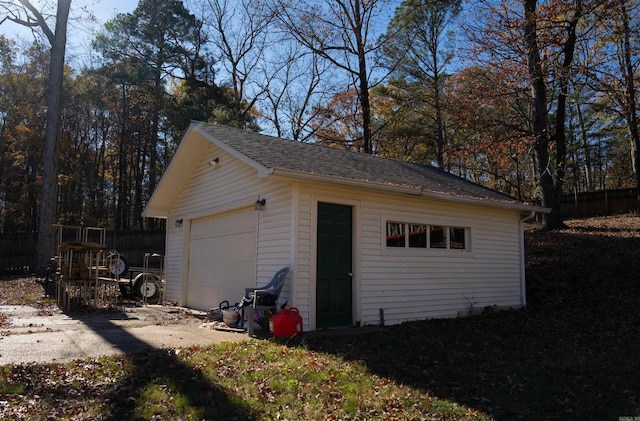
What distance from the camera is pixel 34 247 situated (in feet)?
67.9

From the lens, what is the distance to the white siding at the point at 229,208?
789cm

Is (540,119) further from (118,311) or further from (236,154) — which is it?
(118,311)

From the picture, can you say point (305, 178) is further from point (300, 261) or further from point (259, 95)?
point (259, 95)

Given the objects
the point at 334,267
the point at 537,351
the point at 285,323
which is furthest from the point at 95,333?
the point at 537,351

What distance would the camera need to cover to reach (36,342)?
6.27 metres

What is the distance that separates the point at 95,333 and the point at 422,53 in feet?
69.6

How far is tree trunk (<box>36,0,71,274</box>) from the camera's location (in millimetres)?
15438

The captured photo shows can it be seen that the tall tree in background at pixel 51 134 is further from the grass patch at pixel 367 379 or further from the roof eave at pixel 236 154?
the grass patch at pixel 367 379

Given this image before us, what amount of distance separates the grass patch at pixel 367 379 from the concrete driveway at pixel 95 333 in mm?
636

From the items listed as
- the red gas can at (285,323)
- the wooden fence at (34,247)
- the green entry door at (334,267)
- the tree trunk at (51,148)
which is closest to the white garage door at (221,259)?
the green entry door at (334,267)

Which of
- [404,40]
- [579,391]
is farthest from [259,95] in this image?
[579,391]

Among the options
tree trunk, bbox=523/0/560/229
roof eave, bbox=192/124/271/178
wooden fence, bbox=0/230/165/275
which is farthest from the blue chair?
wooden fence, bbox=0/230/165/275

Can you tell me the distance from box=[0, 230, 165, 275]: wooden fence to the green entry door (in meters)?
15.8

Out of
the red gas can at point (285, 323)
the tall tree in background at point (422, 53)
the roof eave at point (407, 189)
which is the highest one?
A: the tall tree in background at point (422, 53)
